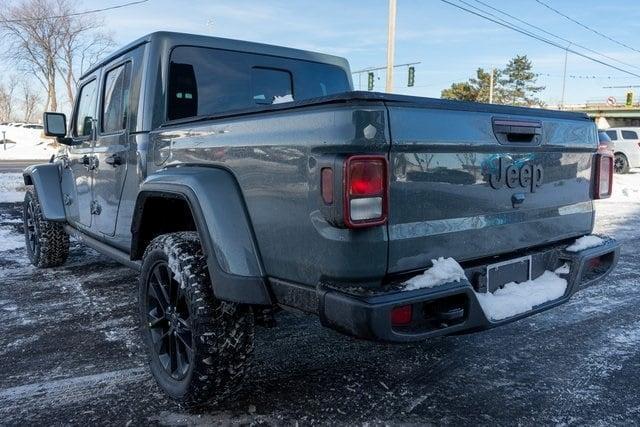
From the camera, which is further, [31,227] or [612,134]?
[612,134]

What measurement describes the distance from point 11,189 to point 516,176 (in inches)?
503

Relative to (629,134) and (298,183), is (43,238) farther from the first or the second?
(629,134)

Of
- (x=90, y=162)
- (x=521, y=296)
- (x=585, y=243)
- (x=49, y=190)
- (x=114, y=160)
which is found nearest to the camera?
(x=521, y=296)

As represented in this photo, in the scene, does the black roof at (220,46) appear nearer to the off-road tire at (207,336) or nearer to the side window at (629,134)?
the off-road tire at (207,336)

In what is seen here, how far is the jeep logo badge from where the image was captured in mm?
2625

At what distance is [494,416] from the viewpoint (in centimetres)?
272

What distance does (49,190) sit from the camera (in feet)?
17.5

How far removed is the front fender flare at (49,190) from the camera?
5.21m

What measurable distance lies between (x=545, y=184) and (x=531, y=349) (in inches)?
50.6

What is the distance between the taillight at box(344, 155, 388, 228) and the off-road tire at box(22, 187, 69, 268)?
14.0ft

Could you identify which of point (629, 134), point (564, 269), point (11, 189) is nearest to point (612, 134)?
point (629, 134)

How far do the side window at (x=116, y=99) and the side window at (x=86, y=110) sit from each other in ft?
1.01

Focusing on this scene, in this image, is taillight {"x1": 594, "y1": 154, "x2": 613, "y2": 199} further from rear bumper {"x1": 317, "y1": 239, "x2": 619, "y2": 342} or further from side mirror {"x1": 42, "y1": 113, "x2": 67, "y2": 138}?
side mirror {"x1": 42, "y1": 113, "x2": 67, "y2": 138}

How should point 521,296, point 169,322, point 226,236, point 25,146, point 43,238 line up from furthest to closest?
point 25,146, point 43,238, point 169,322, point 521,296, point 226,236
